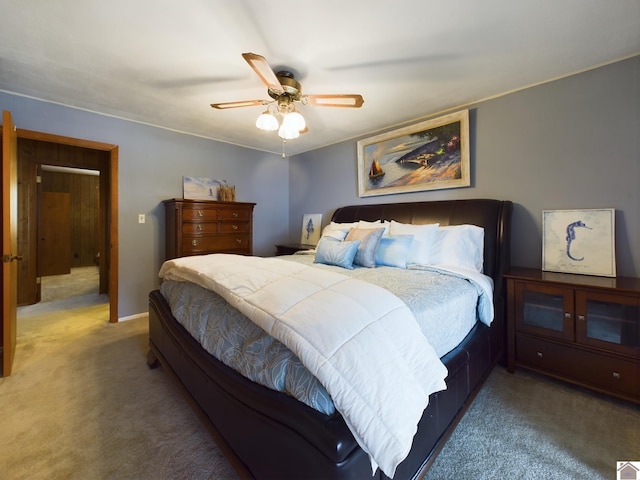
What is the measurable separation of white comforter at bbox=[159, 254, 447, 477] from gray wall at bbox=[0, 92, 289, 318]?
276 centimetres

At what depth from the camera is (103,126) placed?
9.99 feet

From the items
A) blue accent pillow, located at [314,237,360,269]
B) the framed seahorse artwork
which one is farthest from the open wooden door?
the framed seahorse artwork

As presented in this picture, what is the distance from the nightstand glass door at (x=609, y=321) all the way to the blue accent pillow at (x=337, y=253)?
5.25 ft

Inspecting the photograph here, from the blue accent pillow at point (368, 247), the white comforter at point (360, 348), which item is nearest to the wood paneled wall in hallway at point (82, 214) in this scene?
the blue accent pillow at point (368, 247)

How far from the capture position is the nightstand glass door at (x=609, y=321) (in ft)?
5.52

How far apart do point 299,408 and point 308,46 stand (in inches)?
84.6

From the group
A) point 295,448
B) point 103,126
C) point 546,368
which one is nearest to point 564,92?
point 546,368

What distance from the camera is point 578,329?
1.85m

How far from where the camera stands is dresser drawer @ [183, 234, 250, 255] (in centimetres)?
330

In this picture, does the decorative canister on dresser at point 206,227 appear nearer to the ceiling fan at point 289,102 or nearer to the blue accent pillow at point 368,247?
the ceiling fan at point 289,102

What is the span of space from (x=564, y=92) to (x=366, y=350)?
110 inches

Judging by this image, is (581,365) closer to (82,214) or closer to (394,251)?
(394,251)

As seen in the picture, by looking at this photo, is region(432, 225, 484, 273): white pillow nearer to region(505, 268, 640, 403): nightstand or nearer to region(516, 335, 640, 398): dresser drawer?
region(505, 268, 640, 403): nightstand

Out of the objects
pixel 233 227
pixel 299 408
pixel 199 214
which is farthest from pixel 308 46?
pixel 233 227
